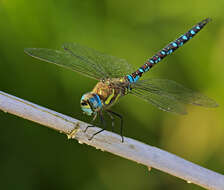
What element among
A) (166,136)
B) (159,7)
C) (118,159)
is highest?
(159,7)

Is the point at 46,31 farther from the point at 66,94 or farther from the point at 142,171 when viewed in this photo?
the point at 142,171

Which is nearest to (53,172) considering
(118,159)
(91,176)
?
(91,176)

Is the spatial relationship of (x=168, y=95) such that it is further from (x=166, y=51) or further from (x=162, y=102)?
(x=166, y=51)

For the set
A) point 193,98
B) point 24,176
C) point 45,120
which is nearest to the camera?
point 45,120

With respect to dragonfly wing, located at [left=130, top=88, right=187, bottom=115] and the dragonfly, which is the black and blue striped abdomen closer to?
the dragonfly

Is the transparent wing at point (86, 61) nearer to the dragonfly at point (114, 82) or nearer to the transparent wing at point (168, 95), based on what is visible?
the dragonfly at point (114, 82)

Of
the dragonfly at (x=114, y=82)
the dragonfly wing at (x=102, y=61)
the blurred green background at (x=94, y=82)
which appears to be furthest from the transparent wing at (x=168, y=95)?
the blurred green background at (x=94, y=82)

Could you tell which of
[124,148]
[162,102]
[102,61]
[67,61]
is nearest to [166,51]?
[102,61]
